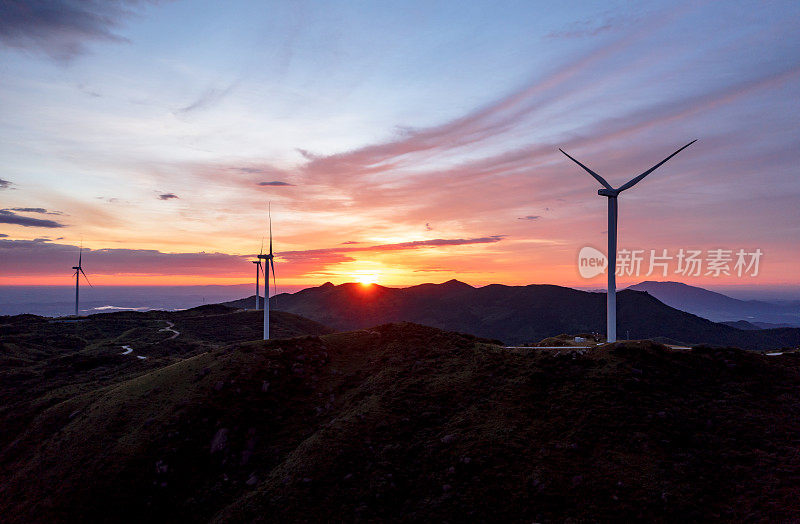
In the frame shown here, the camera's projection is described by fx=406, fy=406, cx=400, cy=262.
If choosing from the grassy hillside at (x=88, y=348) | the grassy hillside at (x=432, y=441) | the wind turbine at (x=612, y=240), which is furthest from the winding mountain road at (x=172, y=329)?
the wind turbine at (x=612, y=240)

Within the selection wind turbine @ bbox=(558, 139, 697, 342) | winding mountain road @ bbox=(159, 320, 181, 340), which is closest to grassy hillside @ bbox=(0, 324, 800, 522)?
wind turbine @ bbox=(558, 139, 697, 342)

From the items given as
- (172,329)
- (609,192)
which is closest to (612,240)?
(609,192)

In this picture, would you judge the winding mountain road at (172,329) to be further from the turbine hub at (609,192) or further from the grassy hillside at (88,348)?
the turbine hub at (609,192)

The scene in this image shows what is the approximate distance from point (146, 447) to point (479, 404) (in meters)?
38.7

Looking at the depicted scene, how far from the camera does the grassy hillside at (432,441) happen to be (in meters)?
34.6

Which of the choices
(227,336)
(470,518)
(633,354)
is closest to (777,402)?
(633,354)

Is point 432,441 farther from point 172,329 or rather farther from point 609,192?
point 172,329

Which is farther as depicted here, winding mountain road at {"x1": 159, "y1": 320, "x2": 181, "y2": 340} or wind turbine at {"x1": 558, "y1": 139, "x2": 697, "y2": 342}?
winding mountain road at {"x1": 159, "y1": 320, "x2": 181, "y2": 340}

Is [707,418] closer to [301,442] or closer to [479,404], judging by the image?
[479,404]

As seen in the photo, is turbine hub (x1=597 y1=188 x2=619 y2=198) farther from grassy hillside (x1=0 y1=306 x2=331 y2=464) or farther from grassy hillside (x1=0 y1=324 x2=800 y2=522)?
grassy hillside (x1=0 y1=306 x2=331 y2=464)

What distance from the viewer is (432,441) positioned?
4234 cm

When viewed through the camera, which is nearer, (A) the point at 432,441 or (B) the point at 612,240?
(A) the point at 432,441

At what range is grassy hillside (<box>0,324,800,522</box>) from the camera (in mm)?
34594

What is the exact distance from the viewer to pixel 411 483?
3769 centimetres
